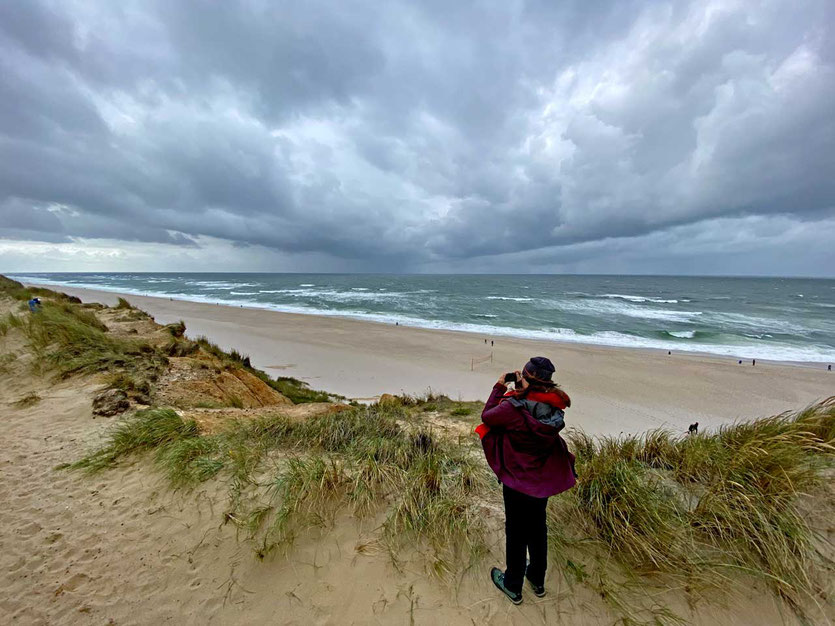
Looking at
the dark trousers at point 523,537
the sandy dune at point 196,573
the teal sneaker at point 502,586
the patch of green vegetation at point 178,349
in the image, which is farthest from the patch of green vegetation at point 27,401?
the dark trousers at point 523,537

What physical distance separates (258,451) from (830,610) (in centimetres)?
545

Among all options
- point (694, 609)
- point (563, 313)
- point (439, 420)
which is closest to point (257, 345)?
point (439, 420)

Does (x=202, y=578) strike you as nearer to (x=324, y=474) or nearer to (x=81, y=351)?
(x=324, y=474)

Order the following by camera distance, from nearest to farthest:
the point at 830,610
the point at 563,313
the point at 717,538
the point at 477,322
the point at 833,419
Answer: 1. the point at 830,610
2. the point at 717,538
3. the point at 833,419
4. the point at 477,322
5. the point at 563,313

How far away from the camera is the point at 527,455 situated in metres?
2.21

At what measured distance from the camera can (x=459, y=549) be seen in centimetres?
277

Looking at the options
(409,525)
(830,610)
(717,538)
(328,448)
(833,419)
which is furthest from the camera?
(328,448)

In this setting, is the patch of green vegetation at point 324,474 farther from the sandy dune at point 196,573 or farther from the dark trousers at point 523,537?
the dark trousers at point 523,537

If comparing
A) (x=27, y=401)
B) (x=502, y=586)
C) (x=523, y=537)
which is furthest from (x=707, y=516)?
Answer: (x=27, y=401)

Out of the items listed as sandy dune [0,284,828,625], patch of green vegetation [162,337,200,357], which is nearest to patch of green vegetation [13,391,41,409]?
sandy dune [0,284,828,625]

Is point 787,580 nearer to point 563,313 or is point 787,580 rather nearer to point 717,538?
point 717,538

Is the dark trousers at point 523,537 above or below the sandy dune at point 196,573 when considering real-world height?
above

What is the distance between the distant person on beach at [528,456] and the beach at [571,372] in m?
7.63

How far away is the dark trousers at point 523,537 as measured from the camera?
226cm
